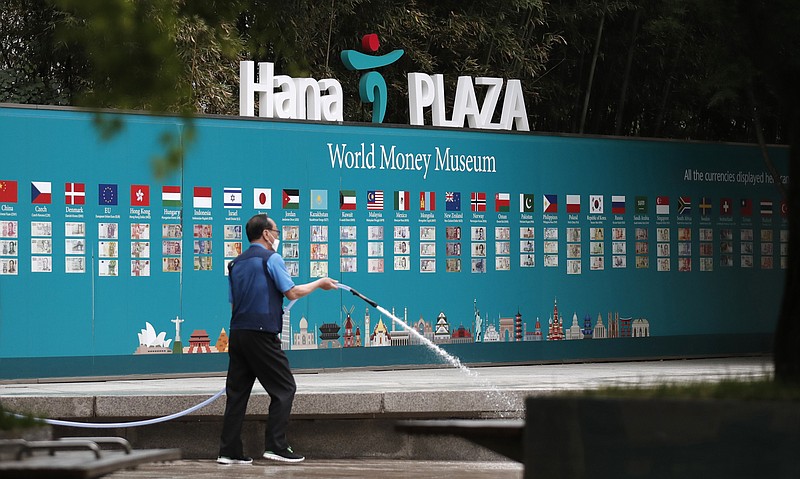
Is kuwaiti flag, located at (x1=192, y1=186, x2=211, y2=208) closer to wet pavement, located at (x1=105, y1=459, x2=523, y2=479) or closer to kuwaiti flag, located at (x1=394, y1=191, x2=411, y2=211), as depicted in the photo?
kuwaiti flag, located at (x1=394, y1=191, x2=411, y2=211)

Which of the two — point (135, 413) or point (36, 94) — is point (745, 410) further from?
point (36, 94)

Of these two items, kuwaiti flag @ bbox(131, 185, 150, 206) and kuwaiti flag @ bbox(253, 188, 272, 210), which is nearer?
kuwaiti flag @ bbox(131, 185, 150, 206)

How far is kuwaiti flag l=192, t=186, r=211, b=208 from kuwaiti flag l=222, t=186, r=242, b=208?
17 cm

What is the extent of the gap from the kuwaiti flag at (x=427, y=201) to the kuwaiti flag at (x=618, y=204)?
7.98 feet

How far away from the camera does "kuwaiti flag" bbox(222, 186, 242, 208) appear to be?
15969 mm

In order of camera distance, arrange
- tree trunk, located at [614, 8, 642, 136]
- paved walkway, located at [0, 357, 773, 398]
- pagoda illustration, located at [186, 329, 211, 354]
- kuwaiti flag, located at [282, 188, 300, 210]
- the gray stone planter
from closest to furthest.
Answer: the gray stone planter < paved walkway, located at [0, 357, 773, 398] < pagoda illustration, located at [186, 329, 211, 354] < kuwaiti flag, located at [282, 188, 300, 210] < tree trunk, located at [614, 8, 642, 136]

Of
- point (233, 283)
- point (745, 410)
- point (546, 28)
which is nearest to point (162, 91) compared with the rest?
point (745, 410)

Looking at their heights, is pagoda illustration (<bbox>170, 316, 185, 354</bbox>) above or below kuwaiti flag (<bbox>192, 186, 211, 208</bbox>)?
below

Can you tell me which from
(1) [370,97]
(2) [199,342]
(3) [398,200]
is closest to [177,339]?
(2) [199,342]

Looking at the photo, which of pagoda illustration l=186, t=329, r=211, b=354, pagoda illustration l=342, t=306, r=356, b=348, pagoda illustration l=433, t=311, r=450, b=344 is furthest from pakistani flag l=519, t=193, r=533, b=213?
pagoda illustration l=186, t=329, r=211, b=354

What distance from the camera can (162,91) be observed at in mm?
6109

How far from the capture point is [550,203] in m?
18.0

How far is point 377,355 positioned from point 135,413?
5.54 m

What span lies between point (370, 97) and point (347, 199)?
2.16 m
